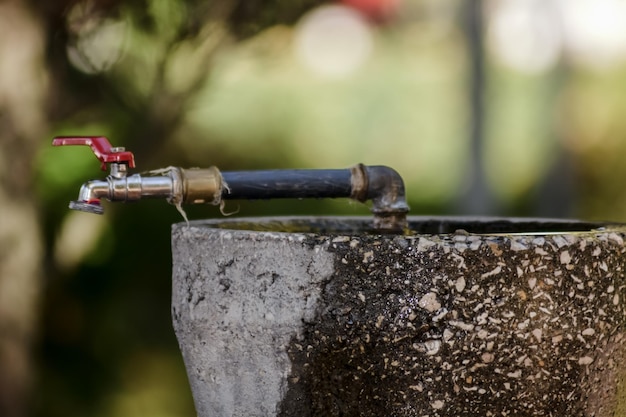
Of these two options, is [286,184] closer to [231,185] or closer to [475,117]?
[231,185]

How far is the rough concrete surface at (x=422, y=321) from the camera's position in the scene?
1.17 meters

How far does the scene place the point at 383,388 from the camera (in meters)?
1.19

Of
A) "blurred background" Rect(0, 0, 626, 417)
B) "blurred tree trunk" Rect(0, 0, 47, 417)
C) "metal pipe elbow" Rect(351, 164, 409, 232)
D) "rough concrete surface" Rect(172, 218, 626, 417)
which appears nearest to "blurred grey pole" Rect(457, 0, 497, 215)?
"blurred background" Rect(0, 0, 626, 417)

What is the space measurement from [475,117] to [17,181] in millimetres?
1956

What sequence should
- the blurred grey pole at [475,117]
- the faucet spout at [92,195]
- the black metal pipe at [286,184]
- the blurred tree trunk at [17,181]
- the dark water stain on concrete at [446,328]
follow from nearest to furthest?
the dark water stain on concrete at [446,328], the faucet spout at [92,195], the black metal pipe at [286,184], the blurred tree trunk at [17,181], the blurred grey pole at [475,117]

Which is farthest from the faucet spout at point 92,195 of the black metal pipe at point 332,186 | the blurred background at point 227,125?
the blurred background at point 227,125

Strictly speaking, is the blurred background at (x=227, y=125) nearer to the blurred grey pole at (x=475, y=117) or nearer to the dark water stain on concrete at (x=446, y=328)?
the blurred grey pole at (x=475, y=117)

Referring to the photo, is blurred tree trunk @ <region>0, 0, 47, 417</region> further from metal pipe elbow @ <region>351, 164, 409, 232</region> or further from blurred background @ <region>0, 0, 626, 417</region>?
metal pipe elbow @ <region>351, 164, 409, 232</region>

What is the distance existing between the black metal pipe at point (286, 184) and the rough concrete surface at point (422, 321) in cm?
16

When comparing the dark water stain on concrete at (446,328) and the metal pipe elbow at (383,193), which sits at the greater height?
the metal pipe elbow at (383,193)

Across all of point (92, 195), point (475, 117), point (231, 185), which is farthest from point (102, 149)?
point (475, 117)

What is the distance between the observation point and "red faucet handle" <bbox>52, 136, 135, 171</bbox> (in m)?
1.35

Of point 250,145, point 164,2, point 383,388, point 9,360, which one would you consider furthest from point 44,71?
point 383,388

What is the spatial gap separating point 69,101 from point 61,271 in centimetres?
57
